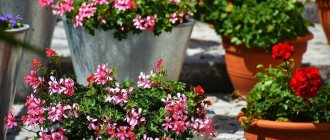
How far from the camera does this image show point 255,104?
12.1ft

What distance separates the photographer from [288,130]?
11.6 ft

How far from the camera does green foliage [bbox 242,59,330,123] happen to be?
3613mm

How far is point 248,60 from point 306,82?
199 cm

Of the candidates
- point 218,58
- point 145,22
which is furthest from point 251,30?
point 145,22

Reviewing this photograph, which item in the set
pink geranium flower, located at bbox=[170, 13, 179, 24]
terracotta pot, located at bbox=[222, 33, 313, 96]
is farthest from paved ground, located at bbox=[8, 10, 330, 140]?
pink geranium flower, located at bbox=[170, 13, 179, 24]

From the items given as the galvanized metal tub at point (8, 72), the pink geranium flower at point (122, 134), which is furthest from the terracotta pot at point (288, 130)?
the galvanized metal tub at point (8, 72)

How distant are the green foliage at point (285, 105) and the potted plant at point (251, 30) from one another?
59.1 inches

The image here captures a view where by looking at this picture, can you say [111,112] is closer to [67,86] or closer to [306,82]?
[67,86]

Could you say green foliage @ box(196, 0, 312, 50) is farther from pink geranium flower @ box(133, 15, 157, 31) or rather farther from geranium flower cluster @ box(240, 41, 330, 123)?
geranium flower cluster @ box(240, 41, 330, 123)

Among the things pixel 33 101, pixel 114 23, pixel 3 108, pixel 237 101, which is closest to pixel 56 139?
pixel 33 101

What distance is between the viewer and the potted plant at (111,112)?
109 inches

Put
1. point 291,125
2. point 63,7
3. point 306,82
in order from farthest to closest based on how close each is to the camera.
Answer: point 63,7 < point 291,125 < point 306,82

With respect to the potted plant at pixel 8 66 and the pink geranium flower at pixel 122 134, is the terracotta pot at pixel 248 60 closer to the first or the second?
the potted plant at pixel 8 66

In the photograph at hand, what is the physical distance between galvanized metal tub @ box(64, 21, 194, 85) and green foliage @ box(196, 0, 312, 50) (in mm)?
696
